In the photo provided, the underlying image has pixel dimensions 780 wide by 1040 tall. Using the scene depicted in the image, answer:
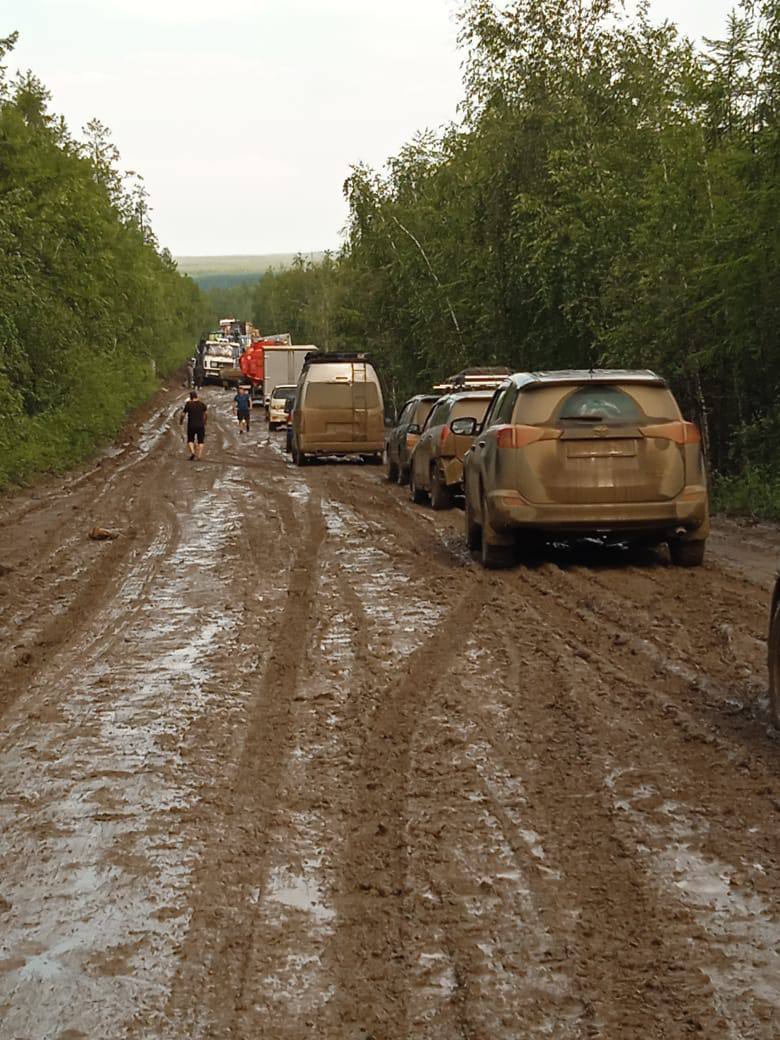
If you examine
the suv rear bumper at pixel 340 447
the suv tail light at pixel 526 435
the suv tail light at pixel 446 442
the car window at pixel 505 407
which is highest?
the car window at pixel 505 407

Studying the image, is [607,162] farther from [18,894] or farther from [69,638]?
[18,894]

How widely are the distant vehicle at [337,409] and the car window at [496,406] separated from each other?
19.3 metres

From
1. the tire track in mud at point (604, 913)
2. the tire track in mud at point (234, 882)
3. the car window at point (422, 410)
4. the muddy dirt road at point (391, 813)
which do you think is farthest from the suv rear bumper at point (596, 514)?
the car window at point (422, 410)

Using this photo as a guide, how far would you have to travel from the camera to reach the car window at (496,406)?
Result: 563 inches

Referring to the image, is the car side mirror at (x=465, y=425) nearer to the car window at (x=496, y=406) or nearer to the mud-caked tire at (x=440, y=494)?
the car window at (x=496, y=406)

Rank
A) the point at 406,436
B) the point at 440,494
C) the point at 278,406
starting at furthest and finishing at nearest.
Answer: the point at 278,406, the point at 406,436, the point at 440,494

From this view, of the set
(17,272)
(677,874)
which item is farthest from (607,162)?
(677,874)

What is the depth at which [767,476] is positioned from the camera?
20641mm

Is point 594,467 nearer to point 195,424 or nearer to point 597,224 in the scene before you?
point 597,224

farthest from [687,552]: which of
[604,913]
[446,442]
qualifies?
[604,913]

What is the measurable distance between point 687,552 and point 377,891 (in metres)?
9.22

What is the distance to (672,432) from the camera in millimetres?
13164

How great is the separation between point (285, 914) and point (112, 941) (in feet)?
1.75

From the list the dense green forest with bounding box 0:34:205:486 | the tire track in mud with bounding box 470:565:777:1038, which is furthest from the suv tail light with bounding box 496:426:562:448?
the dense green forest with bounding box 0:34:205:486
